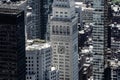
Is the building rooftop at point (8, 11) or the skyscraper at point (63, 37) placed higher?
the building rooftop at point (8, 11)

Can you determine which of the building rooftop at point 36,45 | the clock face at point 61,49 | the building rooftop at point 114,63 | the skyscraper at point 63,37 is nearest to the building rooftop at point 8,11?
the building rooftop at point 36,45

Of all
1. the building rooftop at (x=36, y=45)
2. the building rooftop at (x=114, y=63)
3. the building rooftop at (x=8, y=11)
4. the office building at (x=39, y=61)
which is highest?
the building rooftop at (x=8, y=11)

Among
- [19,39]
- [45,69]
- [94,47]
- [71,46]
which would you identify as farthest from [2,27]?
[94,47]

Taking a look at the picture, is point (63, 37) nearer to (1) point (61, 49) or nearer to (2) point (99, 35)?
(1) point (61, 49)

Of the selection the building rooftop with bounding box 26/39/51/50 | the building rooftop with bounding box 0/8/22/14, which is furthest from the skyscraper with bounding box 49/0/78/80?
the building rooftop with bounding box 0/8/22/14

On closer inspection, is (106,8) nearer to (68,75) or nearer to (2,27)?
(68,75)

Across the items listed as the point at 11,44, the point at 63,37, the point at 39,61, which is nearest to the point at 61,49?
the point at 63,37

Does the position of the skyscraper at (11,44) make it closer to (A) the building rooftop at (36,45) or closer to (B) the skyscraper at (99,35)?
(A) the building rooftop at (36,45)
